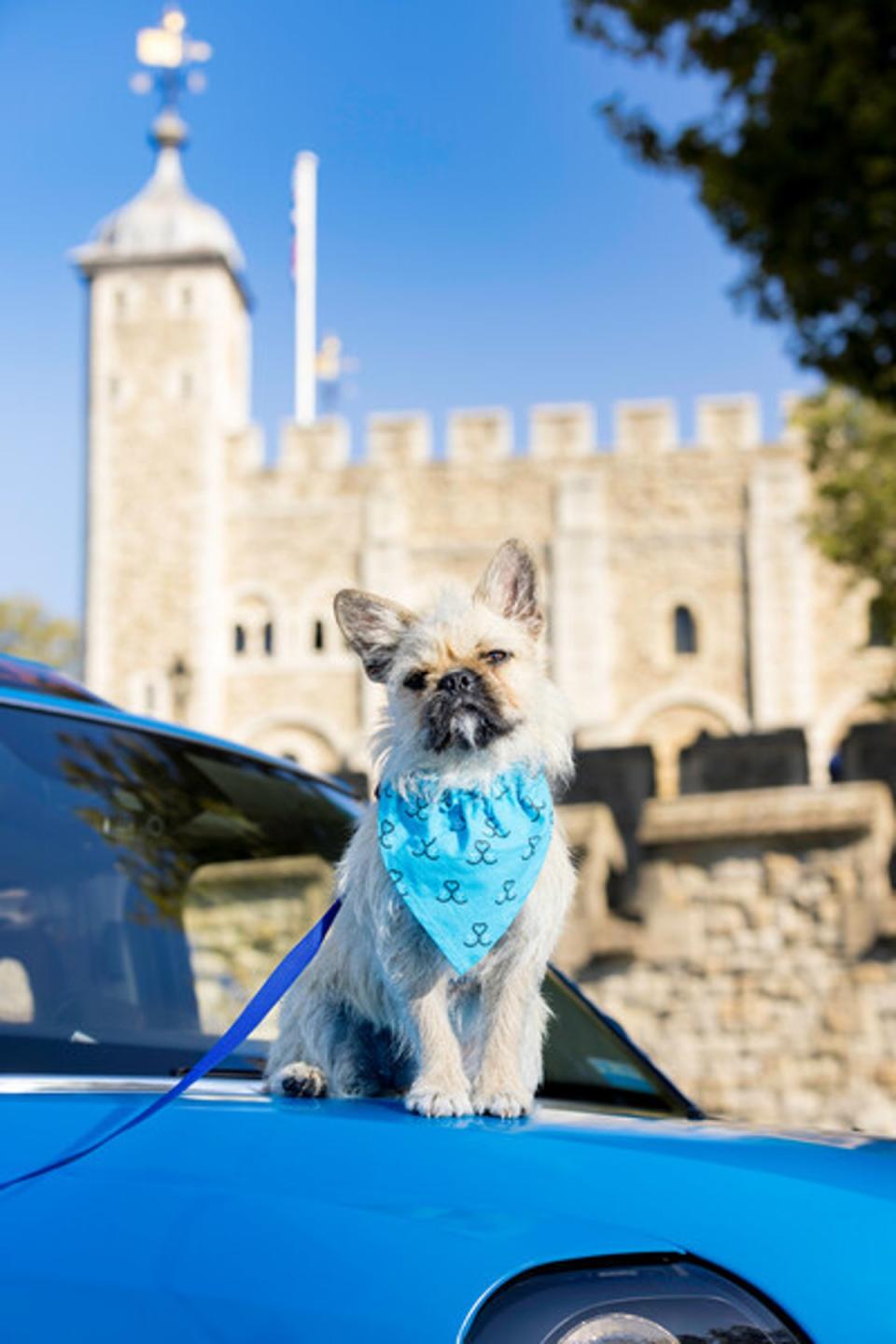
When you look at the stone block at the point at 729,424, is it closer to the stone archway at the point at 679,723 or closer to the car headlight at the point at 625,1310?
the stone archway at the point at 679,723

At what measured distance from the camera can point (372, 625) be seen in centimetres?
236

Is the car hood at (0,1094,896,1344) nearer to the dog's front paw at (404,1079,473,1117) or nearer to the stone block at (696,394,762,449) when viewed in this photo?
the dog's front paw at (404,1079,473,1117)

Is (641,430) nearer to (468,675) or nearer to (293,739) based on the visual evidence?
(293,739)

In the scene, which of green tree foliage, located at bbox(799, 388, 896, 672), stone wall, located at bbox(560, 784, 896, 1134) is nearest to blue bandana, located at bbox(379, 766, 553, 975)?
stone wall, located at bbox(560, 784, 896, 1134)

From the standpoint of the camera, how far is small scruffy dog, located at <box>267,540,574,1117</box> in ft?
7.05

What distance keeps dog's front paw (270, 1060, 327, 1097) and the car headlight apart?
2.24 feet

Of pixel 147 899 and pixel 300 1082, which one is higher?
pixel 147 899

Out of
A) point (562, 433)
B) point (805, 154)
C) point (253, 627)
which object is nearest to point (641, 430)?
point (562, 433)

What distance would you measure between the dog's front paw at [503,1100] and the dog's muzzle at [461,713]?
467 mm

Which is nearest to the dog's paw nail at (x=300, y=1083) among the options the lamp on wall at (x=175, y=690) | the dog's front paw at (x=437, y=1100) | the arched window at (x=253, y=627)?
the dog's front paw at (x=437, y=1100)

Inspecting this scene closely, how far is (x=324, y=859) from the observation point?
3.30 metres

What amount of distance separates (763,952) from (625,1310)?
8.43 m

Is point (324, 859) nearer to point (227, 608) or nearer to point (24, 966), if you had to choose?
point (24, 966)

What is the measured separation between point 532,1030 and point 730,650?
40.7 metres
